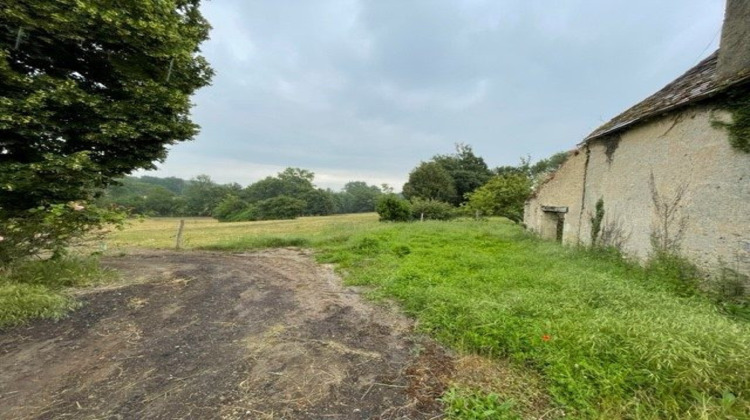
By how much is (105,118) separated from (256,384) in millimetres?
6243

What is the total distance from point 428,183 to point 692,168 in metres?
29.5

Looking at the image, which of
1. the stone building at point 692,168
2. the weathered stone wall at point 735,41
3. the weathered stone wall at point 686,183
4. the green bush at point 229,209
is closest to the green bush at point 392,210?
the weathered stone wall at point 686,183

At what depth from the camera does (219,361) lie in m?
3.46

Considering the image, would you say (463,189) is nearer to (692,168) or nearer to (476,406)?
(692,168)

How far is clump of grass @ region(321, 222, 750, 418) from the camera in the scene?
2.63m

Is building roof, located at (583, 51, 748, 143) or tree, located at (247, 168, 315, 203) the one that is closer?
building roof, located at (583, 51, 748, 143)

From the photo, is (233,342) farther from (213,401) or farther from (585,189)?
(585,189)

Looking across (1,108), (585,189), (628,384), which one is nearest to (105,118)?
(1,108)

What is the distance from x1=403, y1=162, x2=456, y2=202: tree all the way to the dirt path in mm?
30317

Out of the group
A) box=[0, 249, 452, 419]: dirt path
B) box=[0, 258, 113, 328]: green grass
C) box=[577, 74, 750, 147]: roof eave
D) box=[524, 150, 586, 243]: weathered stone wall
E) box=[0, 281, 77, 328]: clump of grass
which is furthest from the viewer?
box=[524, 150, 586, 243]: weathered stone wall

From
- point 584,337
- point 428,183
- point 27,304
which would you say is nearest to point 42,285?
point 27,304

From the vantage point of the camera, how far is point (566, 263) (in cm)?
755

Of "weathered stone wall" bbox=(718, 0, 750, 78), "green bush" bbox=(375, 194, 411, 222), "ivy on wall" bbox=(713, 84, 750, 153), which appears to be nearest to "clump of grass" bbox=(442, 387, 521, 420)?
"ivy on wall" bbox=(713, 84, 750, 153)

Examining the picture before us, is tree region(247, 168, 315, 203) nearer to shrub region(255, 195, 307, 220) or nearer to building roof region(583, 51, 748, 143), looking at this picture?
shrub region(255, 195, 307, 220)
